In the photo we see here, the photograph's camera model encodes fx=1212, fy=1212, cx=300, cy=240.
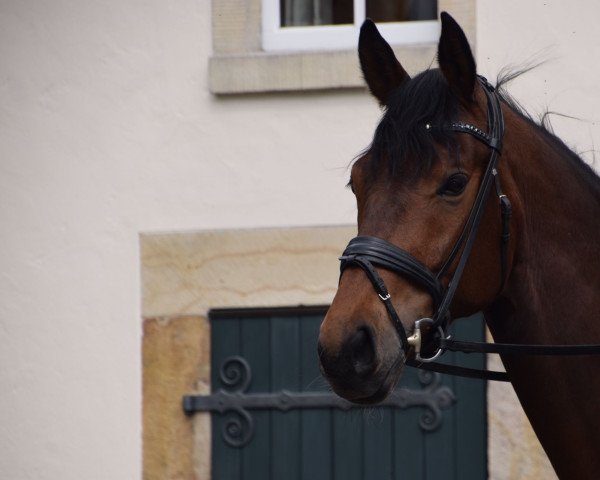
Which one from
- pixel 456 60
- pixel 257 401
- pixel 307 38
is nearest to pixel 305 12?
pixel 307 38

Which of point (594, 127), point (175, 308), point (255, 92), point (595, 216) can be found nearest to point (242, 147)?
point (255, 92)

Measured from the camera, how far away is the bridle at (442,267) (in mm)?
2824

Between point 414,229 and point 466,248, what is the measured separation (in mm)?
146

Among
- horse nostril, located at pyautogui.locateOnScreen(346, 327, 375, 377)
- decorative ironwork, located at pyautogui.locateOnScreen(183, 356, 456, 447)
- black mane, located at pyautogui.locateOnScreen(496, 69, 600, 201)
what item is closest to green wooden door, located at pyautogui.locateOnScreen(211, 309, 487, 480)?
decorative ironwork, located at pyautogui.locateOnScreen(183, 356, 456, 447)

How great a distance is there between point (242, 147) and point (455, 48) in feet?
8.83

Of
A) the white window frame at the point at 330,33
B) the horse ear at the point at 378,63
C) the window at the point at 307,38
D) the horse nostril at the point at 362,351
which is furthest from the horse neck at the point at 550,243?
the white window frame at the point at 330,33

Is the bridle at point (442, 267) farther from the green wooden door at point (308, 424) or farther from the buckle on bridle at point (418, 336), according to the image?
the green wooden door at point (308, 424)

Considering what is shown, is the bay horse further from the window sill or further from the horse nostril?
the window sill

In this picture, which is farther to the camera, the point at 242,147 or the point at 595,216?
the point at 242,147

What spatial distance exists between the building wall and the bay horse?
7.64 feet

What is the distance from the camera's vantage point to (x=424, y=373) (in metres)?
5.50

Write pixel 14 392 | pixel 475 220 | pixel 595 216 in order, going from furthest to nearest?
pixel 14 392, pixel 595 216, pixel 475 220

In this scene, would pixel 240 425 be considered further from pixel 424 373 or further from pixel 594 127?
pixel 594 127

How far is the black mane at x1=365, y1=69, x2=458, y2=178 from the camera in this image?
116 inches
